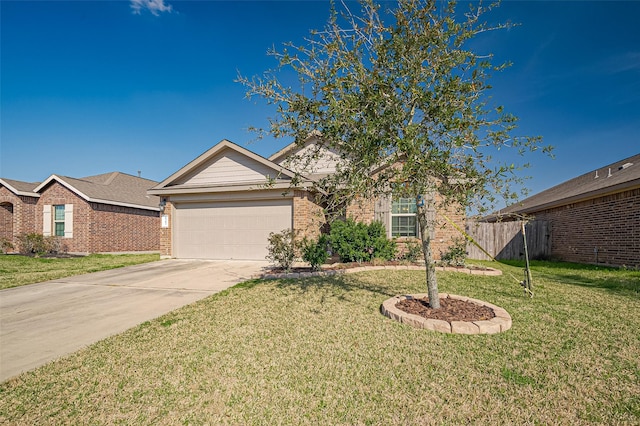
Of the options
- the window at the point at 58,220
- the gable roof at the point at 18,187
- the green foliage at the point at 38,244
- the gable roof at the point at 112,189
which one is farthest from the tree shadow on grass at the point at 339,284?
the gable roof at the point at 18,187

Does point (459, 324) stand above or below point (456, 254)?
below

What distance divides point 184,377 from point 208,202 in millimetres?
10023

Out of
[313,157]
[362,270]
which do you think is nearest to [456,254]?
[362,270]

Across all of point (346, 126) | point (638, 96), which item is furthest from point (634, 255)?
point (346, 126)

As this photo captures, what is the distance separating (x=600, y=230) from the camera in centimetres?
1100

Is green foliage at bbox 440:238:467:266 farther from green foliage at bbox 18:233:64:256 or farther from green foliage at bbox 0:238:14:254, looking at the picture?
green foliage at bbox 0:238:14:254

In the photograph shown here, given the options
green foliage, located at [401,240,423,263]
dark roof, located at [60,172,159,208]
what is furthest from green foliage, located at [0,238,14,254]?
green foliage, located at [401,240,423,263]

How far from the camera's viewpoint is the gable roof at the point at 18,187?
16094mm

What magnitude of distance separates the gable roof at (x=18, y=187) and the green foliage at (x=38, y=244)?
261 centimetres

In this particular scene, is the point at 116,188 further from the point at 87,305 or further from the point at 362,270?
the point at 362,270

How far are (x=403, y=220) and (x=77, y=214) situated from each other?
1665cm

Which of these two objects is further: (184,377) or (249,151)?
(249,151)

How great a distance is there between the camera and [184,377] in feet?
9.97

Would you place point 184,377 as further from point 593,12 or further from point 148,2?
point 593,12
